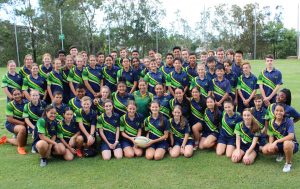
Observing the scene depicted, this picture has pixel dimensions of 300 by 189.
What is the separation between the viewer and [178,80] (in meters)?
6.12

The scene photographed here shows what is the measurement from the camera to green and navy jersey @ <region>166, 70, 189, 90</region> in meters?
6.12

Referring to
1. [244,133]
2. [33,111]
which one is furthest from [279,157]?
[33,111]

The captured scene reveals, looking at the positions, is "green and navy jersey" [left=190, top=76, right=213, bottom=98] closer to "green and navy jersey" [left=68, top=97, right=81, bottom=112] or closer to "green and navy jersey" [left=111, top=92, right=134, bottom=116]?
"green and navy jersey" [left=111, top=92, right=134, bottom=116]

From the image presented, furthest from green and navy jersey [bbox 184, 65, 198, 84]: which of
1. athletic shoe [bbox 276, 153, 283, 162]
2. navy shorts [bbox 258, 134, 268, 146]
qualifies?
athletic shoe [bbox 276, 153, 283, 162]

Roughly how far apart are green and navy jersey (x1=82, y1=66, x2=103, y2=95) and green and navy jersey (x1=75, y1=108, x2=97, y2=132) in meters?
1.14

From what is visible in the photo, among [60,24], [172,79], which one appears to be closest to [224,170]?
[172,79]

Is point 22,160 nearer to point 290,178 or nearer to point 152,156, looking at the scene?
point 152,156

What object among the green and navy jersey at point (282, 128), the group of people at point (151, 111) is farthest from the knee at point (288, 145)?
the green and navy jersey at point (282, 128)

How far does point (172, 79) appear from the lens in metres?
6.15

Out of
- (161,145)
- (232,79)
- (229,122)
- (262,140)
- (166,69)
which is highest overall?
(166,69)

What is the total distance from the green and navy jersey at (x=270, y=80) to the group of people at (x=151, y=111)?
17 millimetres

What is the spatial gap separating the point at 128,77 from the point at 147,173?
261 centimetres

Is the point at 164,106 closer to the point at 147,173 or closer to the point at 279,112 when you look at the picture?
the point at 147,173

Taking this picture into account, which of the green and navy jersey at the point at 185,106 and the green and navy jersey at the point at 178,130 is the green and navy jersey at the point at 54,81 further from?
the green and navy jersey at the point at 178,130
